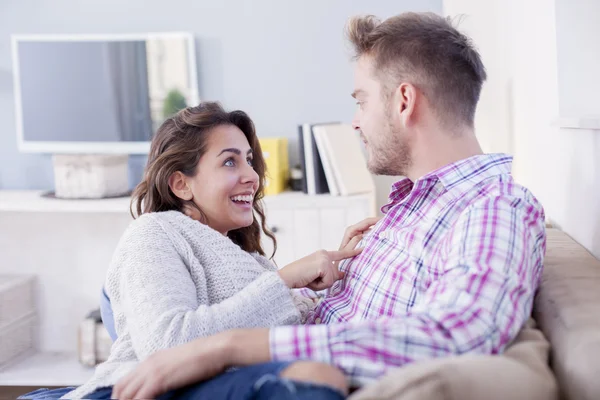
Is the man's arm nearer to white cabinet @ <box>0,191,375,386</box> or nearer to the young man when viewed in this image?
the young man

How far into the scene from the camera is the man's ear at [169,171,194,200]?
1.74 meters

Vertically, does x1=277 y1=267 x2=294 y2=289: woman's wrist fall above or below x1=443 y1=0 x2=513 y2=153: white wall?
below

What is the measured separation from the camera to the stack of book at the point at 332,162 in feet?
10.3

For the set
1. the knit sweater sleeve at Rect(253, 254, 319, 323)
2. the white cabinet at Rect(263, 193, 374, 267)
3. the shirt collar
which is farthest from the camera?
the white cabinet at Rect(263, 193, 374, 267)

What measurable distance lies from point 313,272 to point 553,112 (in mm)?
727

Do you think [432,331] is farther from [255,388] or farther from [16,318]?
[16,318]

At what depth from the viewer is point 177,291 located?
52.6 inches

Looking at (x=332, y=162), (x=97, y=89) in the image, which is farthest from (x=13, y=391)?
(x=332, y=162)

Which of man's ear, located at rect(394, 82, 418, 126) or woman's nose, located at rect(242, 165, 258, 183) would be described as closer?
man's ear, located at rect(394, 82, 418, 126)

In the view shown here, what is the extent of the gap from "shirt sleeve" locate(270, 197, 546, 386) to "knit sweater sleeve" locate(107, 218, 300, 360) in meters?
0.23

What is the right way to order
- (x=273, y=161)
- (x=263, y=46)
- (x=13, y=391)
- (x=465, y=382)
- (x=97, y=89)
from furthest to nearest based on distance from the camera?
(x=97, y=89) → (x=263, y=46) → (x=13, y=391) → (x=273, y=161) → (x=465, y=382)

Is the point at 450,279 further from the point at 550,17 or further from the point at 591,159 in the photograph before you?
the point at 550,17

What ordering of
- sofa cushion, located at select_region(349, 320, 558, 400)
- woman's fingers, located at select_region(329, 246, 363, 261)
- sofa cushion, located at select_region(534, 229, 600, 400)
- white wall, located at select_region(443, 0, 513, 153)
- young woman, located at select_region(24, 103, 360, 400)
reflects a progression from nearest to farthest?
sofa cushion, located at select_region(349, 320, 558, 400) < sofa cushion, located at select_region(534, 229, 600, 400) < young woman, located at select_region(24, 103, 360, 400) < woman's fingers, located at select_region(329, 246, 363, 261) < white wall, located at select_region(443, 0, 513, 153)

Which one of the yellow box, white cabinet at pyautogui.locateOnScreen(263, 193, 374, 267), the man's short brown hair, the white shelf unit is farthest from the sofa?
the white shelf unit
